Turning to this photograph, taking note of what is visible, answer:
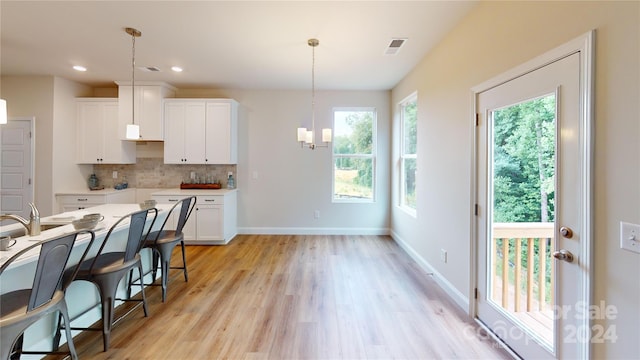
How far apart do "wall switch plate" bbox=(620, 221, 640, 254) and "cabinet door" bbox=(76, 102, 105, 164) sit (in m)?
6.24

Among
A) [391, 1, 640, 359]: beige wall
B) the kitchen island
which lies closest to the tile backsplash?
the kitchen island

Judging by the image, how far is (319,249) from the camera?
4.32m

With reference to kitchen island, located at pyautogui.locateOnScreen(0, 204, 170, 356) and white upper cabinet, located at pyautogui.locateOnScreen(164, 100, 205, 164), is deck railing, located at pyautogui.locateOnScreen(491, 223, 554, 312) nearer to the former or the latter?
kitchen island, located at pyautogui.locateOnScreen(0, 204, 170, 356)

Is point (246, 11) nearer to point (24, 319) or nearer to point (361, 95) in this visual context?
point (24, 319)

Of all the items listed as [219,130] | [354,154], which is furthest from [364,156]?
[219,130]

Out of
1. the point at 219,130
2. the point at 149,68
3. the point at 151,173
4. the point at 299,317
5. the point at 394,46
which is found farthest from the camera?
the point at 151,173

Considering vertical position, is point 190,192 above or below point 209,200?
above

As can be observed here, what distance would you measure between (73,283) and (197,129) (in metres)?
3.14

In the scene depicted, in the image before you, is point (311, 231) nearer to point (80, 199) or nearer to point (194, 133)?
point (194, 133)

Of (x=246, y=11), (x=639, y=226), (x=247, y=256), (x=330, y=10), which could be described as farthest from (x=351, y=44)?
(x=247, y=256)

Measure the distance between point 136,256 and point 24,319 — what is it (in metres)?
0.93

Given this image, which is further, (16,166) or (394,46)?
(16,166)

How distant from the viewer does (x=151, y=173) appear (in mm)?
5020

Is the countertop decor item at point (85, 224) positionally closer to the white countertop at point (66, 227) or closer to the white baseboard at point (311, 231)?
the white countertop at point (66, 227)
